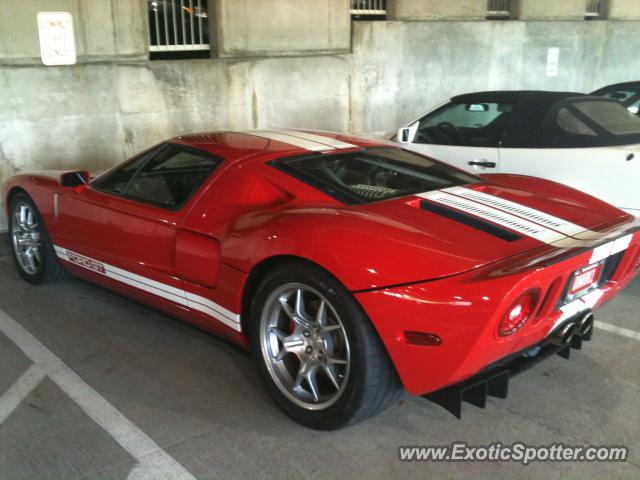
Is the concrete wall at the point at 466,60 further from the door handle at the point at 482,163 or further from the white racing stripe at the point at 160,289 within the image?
the white racing stripe at the point at 160,289

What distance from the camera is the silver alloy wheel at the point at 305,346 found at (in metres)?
2.87

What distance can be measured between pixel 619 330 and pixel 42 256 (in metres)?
4.03

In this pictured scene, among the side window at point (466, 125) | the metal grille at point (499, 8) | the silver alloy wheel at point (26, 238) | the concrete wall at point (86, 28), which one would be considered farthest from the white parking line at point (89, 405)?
the metal grille at point (499, 8)

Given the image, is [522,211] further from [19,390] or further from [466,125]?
[466,125]

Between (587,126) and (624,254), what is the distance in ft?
8.16

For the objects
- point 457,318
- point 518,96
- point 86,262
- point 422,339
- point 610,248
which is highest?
point 518,96

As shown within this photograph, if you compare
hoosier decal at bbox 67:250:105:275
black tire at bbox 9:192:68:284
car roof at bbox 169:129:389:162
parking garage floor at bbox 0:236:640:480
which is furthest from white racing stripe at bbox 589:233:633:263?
black tire at bbox 9:192:68:284

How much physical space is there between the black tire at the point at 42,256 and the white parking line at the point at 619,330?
149 inches

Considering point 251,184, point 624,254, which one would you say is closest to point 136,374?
point 251,184

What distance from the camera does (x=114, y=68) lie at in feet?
25.8

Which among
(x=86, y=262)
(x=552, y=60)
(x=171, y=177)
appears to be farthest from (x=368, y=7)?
(x=86, y=262)

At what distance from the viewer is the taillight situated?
2535mm

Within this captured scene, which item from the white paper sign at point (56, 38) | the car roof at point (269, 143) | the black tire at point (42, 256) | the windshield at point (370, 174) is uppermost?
the white paper sign at point (56, 38)

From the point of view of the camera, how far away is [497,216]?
3.14 metres
